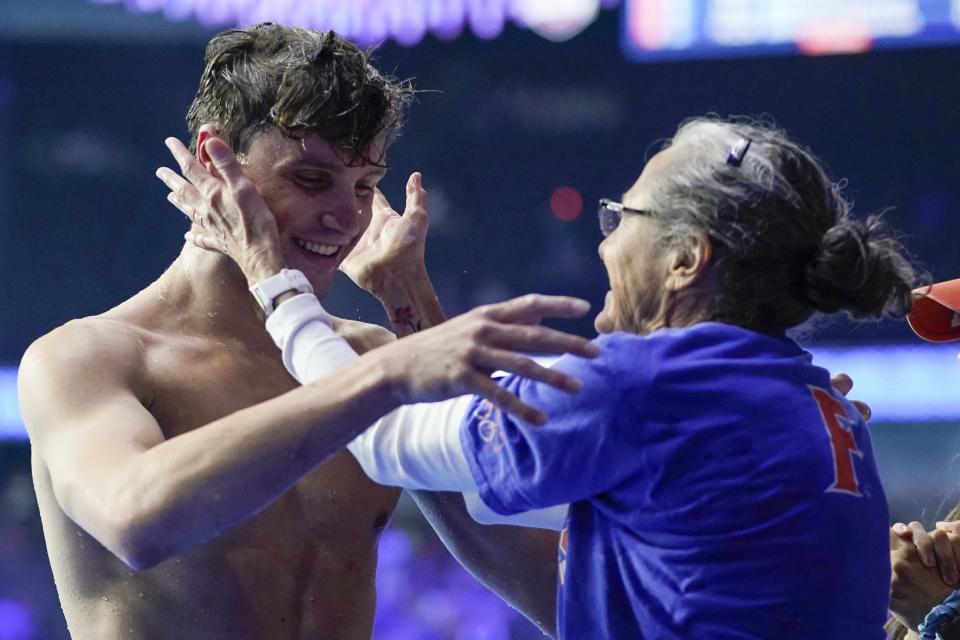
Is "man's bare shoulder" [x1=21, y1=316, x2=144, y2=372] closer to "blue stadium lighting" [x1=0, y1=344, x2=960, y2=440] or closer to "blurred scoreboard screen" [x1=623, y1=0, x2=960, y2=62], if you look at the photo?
"blue stadium lighting" [x1=0, y1=344, x2=960, y2=440]

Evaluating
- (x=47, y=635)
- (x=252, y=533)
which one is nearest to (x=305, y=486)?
(x=252, y=533)

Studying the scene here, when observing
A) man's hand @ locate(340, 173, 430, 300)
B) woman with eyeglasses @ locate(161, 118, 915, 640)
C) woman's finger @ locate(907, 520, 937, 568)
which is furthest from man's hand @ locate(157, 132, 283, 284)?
woman's finger @ locate(907, 520, 937, 568)

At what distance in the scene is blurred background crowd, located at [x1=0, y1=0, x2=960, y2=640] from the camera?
4.13 meters

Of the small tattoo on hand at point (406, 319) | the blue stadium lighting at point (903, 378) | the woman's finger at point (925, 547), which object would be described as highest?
the small tattoo on hand at point (406, 319)

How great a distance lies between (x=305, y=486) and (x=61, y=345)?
0.35 meters

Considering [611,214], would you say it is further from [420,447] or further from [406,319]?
[406,319]

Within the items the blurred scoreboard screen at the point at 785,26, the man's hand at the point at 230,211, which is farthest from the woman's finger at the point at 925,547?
the blurred scoreboard screen at the point at 785,26

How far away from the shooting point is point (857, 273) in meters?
1.14

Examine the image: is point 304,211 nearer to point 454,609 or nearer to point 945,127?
point 454,609

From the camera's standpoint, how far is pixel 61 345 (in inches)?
55.7

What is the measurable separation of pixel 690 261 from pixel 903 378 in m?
3.07

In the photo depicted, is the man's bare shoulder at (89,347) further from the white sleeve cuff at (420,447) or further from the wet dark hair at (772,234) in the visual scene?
the wet dark hair at (772,234)

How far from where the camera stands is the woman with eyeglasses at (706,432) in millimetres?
1081

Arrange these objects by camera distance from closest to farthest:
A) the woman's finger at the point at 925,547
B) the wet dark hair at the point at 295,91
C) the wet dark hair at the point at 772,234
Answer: the wet dark hair at the point at 772,234
the woman's finger at the point at 925,547
the wet dark hair at the point at 295,91
